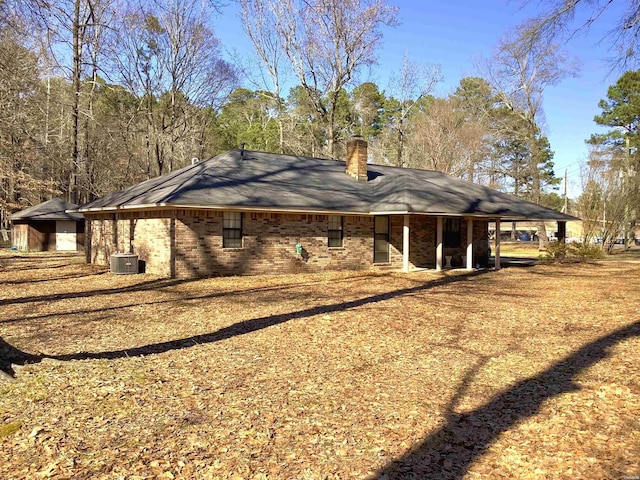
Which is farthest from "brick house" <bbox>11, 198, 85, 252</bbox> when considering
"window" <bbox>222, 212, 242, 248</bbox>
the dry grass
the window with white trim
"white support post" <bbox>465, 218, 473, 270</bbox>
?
"white support post" <bbox>465, 218, 473, 270</bbox>

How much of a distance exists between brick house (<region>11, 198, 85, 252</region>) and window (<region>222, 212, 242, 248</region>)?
56.9 ft

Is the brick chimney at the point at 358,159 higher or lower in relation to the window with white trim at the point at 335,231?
higher

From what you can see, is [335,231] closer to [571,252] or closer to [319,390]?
[319,390]

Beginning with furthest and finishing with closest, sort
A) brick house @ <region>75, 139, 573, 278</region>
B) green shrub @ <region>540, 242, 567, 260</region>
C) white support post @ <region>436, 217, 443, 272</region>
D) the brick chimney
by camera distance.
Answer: green shrub @ <region>540, 242, 567, 260</region>, the brick chimney, white support post @ <region>436, 217, 443, 272</region>, brick house @ <region>75, 139, 573, 278</region>

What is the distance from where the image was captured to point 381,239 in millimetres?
18656

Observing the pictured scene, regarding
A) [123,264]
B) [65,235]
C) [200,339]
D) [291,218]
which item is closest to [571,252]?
[291,218]

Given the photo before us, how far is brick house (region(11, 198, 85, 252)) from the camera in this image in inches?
1142

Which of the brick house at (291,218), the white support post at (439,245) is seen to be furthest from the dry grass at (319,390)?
the white support post at (439,245)

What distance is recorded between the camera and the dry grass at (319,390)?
3.78m

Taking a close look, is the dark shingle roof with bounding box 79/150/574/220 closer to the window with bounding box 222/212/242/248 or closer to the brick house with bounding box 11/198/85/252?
the window with bounding box 222/212/242/248

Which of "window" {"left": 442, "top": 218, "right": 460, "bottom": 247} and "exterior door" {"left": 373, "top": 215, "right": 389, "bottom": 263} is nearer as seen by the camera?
"exterior door" {"left": 373, "top": 215, "right": 389, "bottom": 263}

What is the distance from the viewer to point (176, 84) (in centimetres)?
3206

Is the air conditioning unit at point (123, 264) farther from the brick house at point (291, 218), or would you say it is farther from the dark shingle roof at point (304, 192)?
the dark shingle roof at point (304, 192)

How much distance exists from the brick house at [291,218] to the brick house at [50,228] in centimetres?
925
